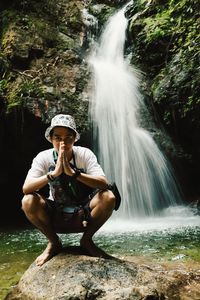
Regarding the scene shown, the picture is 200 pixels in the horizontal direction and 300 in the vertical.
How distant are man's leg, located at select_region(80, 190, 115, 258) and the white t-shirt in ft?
0.84

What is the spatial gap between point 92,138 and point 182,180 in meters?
2.70

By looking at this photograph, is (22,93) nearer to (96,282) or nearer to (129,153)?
(129,153)

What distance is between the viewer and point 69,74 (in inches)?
370

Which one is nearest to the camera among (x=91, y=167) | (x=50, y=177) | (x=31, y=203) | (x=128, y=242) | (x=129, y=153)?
(x=50, y=177)

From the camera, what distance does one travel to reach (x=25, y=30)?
10.1 m

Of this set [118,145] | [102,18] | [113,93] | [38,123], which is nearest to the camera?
[38,123]

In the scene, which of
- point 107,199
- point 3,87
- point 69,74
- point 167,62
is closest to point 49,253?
point 107,199

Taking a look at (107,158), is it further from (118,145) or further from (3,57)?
(3,57)

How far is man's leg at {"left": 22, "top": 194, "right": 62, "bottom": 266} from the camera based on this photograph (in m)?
3.60

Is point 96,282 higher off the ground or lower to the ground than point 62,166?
lower

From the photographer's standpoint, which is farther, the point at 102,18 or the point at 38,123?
the point at 102,18

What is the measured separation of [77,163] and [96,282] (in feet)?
3.99

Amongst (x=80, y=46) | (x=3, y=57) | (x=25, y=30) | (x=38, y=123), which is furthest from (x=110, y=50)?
(x=38, y=123)

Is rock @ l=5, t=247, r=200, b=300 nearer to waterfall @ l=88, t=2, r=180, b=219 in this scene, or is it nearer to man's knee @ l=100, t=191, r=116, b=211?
man's knee @ l=100, t=191, r=116, b=211
